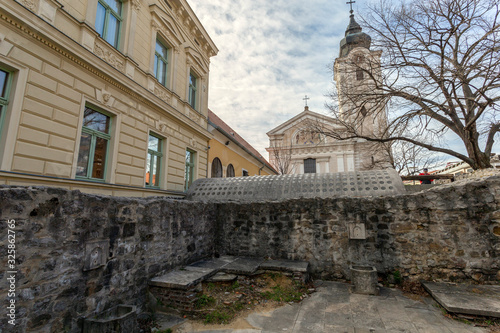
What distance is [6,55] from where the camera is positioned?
4297 millimetres

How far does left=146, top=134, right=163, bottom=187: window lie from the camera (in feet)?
27.3

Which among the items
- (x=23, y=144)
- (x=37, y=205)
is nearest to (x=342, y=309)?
(x=37, y=205)

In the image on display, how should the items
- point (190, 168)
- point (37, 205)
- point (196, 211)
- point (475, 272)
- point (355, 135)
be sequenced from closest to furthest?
point (37, 205) → point (475, 272) → point (196, 211) → point (190, 168) → point (355, 135)

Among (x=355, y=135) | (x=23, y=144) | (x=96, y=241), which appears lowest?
(x=96, y=241)

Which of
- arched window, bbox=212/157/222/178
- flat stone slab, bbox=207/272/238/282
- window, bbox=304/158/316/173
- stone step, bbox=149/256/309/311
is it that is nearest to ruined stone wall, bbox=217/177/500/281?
stone step, bbox=149/256/309/311

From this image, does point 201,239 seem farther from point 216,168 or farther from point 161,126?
point 216,168

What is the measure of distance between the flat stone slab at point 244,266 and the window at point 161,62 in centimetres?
722

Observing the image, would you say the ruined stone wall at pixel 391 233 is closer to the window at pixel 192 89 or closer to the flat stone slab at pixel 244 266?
the flat stone slab at pixel 244 266

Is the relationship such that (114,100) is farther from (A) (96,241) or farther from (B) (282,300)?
(B) (282,300)

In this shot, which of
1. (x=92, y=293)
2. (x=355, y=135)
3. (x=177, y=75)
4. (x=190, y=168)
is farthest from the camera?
(x=355, y=135)

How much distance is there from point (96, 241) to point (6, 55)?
403 cm

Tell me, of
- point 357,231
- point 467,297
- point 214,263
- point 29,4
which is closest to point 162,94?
point 29,4

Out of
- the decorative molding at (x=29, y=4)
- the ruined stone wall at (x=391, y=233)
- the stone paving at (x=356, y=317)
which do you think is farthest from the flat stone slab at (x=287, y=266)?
the decorative molding at (x=29, y=4)

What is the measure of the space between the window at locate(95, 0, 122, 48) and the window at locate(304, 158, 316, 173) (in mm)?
24823
